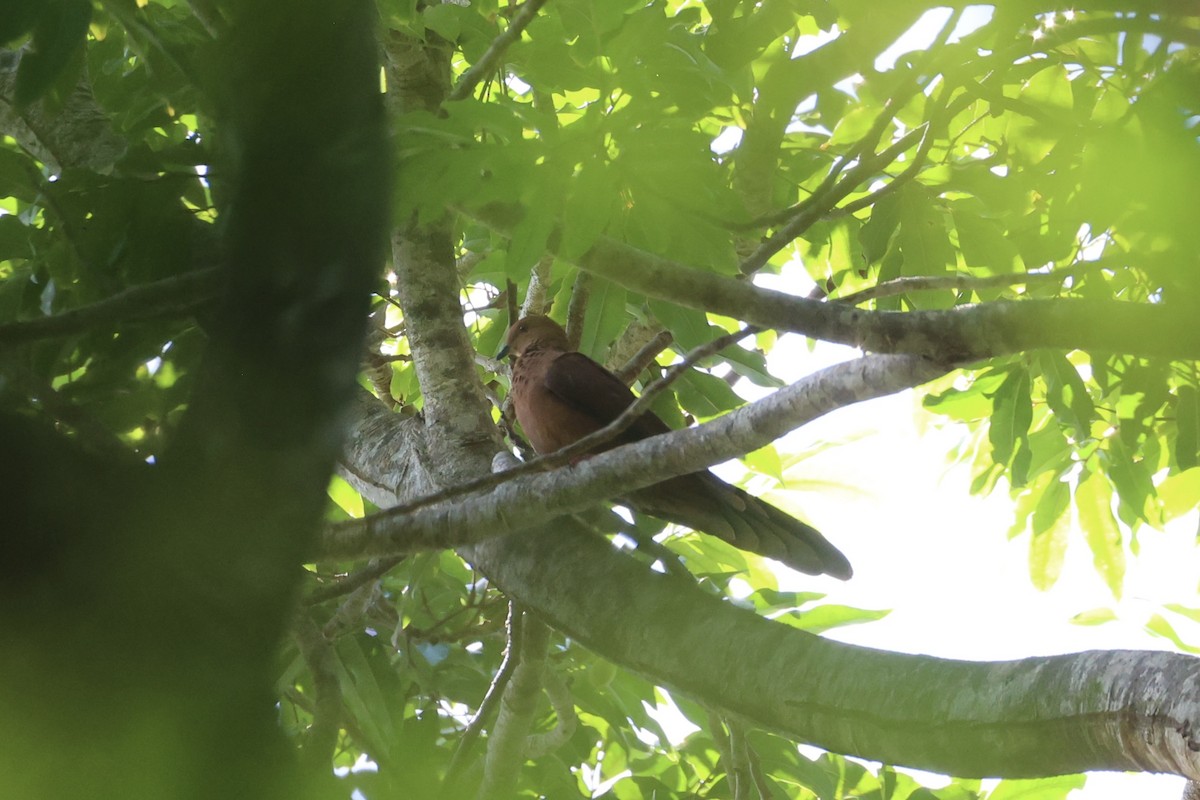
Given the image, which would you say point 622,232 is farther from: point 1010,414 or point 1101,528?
point 1101,528

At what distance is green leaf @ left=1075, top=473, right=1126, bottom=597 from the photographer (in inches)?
117

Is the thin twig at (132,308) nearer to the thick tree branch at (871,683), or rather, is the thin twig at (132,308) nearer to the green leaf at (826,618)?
the thick tree branch at (871,683)

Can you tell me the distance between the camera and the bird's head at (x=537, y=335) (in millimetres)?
3383

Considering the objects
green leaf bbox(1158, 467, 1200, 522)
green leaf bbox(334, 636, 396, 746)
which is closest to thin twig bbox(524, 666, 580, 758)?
green leaf bbox(334, 636, 396, 746)

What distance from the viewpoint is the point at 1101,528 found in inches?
118

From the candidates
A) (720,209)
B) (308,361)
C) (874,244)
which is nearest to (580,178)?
(720,209)

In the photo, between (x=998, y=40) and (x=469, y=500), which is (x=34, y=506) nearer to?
(x=469, y=500)

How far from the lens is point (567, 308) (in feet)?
9.69

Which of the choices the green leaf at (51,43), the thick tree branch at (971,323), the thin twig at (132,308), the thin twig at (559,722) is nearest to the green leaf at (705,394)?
the thin twig at (559,722)

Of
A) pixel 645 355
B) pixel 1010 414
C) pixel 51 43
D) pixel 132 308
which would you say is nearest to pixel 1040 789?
pixel 1010 414

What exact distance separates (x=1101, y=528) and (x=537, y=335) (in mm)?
1871

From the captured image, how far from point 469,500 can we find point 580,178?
1.98ft

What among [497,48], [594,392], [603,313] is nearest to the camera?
[497,48]

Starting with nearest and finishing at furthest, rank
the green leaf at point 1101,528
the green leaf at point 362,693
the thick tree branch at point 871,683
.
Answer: the thick tree branch at point 871,683 < the green leaf at point 362,693 < the green leaf at point 1101,528
